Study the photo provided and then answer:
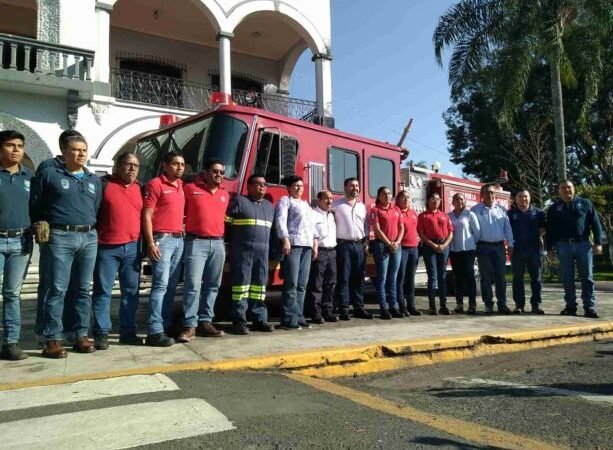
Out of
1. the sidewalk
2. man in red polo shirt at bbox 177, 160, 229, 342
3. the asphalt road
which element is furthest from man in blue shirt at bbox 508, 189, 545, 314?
man in red polo shirt at bbox 177, 160, 229, 342

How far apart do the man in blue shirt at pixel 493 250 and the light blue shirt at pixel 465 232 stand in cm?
7

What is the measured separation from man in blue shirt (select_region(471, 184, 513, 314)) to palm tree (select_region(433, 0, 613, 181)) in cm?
995

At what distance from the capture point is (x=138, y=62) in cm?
1492

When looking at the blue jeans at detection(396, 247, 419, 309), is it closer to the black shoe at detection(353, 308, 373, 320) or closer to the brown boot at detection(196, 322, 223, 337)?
the black shoe at detection(353, 308, 373, 320)

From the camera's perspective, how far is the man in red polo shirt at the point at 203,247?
212 inches

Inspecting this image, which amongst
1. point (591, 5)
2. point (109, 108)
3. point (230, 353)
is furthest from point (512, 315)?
point (591, 5)

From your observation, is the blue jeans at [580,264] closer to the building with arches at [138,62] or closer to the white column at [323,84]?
the building with arches at [138,62]

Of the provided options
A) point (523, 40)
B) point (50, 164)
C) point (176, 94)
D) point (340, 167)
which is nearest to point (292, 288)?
point (340, 167)

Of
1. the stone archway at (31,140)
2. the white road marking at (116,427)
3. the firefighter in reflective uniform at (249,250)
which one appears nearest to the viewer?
the white road marking at (116,427)

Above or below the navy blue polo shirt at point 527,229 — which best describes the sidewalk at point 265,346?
below

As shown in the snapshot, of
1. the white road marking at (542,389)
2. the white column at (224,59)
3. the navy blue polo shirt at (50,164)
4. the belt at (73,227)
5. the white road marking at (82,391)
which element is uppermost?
the white column at (224,59)

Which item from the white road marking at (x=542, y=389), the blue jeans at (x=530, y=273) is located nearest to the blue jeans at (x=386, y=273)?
the blue jeans at (x=530, y=273)

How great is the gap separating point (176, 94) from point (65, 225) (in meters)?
10.6

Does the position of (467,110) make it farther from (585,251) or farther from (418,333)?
(418,333)
